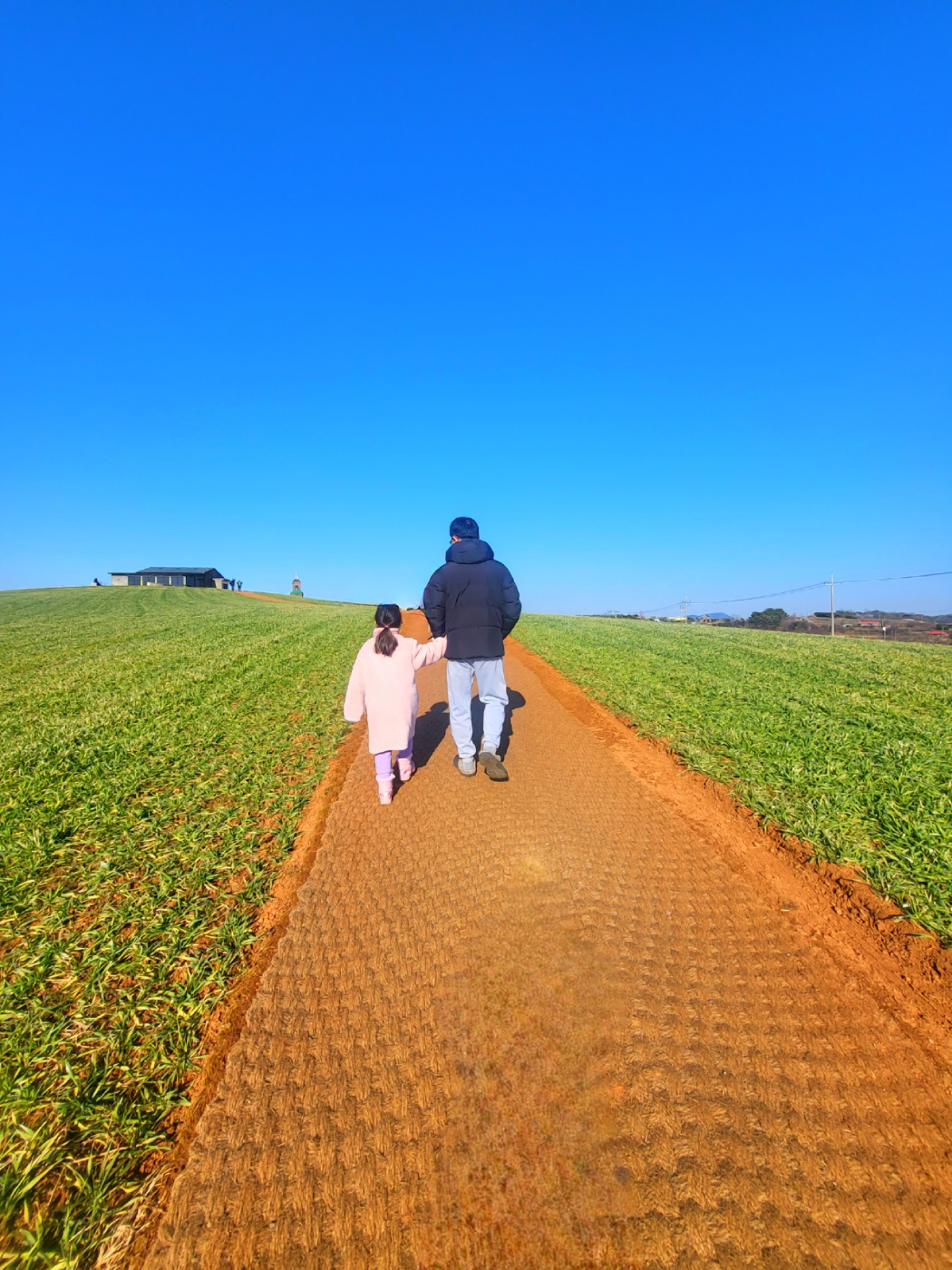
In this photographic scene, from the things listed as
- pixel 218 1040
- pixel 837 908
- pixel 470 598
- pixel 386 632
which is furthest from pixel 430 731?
pixel 837 908

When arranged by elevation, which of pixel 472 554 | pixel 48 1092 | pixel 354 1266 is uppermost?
pixel 472 554

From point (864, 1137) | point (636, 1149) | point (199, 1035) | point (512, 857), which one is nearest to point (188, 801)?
point (199, 1035)

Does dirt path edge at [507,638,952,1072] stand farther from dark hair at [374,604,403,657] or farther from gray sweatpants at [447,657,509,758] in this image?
dark hair at [374,604,403,657]

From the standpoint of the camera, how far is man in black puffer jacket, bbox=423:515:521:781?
482cm

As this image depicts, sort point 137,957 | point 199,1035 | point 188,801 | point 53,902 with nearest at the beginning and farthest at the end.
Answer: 1. point 199,1035
2. point 137,957
3. point 53,902
4. point 188,801

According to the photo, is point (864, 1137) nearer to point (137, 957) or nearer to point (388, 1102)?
point (388, 1102)

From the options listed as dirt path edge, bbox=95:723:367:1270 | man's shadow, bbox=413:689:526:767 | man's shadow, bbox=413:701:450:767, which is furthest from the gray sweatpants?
dirt path edge, bbox=95:723:367:1270

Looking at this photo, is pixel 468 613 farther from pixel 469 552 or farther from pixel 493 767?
pixel 493 767

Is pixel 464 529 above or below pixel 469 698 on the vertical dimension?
above

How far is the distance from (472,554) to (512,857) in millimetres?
2719

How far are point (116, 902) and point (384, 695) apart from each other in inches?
86.8

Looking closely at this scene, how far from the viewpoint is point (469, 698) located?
16.0 feet

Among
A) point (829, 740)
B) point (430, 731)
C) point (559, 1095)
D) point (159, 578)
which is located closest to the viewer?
point (559, 1095)

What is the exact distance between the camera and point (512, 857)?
11.3 ft
